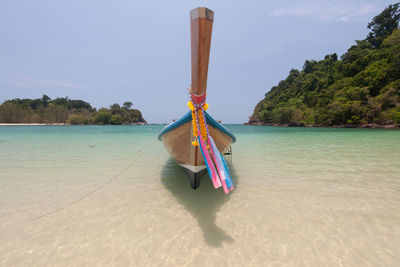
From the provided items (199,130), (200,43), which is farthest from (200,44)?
(199,130)

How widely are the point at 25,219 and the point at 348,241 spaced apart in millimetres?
4775

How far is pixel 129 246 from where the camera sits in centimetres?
205

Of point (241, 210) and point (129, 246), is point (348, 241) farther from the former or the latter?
point (129, 246)

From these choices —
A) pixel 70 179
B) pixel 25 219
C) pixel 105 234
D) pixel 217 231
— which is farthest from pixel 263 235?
pixel 70 179

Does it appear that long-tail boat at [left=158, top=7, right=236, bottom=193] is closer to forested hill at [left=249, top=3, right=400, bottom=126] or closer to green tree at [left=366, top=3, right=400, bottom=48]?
forested hill at [left=249, top=3, right=400, bottom=126]

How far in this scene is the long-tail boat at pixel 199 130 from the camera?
222 centimetres

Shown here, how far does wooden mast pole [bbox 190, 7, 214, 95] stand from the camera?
2.12 m

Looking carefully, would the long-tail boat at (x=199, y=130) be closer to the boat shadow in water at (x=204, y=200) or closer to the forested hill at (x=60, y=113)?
the boat shadow in water at (x=204, y=200)

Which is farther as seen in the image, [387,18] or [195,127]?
[387,18]

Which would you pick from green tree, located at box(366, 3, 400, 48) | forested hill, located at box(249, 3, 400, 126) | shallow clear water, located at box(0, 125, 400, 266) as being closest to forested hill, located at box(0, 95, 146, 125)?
forested hill, located at box(249, 3, 400, 126)

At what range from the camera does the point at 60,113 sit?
90.9 metres

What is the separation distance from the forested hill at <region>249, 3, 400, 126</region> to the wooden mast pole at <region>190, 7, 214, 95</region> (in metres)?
43.2

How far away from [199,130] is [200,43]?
54.1 inches

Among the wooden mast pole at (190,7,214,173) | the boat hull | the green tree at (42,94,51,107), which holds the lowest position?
the boat hull
